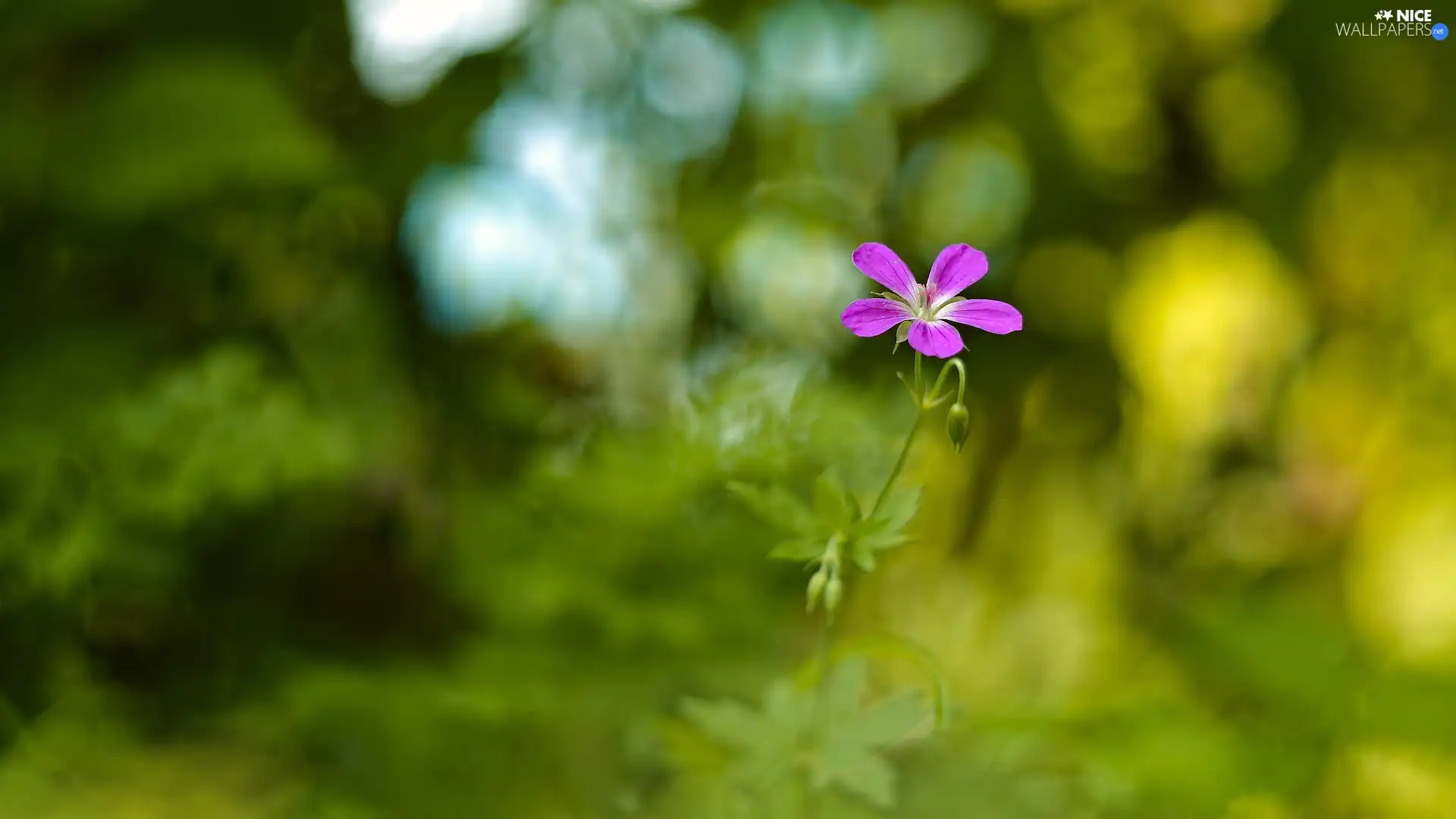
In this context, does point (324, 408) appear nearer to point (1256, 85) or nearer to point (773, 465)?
point (773, 465)

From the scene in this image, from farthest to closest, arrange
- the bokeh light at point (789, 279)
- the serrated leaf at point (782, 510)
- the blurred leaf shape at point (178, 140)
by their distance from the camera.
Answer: the bokeh light at point (789, 279), the blurred leaf shape at point (178, 140), the serrated leaf at point (782, 510)

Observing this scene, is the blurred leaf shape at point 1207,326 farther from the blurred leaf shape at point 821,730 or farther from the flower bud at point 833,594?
the flower bud at point 833,594

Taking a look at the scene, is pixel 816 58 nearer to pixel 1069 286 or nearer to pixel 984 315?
pixel 1069 286

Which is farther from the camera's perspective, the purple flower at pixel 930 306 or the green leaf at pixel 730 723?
the green leaf at pixel 730 723

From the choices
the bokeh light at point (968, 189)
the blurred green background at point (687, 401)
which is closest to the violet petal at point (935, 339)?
the blurred green background at point (687, 401)

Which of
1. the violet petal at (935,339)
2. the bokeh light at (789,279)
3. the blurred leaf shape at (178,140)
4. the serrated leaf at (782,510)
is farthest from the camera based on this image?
the bokeh light at (789,279)

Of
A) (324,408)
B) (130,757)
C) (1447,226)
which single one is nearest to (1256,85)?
(1447,226)

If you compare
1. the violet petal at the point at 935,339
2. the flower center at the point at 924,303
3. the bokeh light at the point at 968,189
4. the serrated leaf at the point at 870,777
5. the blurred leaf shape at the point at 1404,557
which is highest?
the bokeh light at the point at 968,189

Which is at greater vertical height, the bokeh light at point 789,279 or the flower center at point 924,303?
the bokeh light at point 789,279
